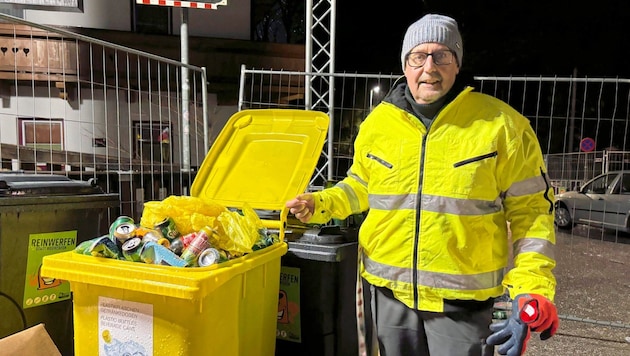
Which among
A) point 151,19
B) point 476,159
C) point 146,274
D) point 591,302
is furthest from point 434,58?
point 151,19

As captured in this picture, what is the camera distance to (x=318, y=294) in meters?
2.36

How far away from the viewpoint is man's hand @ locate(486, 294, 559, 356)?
1512mm

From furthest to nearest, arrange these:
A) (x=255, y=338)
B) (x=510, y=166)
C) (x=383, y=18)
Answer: (x=383, y=18)
(x=255, y=338)
(x=510, y=166)

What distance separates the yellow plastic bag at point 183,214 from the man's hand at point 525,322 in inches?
46.6

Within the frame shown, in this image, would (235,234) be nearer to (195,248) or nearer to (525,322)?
(195,248)

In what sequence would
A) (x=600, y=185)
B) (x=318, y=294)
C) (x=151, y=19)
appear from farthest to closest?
(x=151, y=19), (x=600, y=185), (x=318, y=294)

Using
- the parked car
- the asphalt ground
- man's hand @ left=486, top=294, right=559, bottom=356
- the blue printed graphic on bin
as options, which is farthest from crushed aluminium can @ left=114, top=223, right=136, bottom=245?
the parked car

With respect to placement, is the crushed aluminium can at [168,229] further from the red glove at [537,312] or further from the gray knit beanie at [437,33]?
the red glove at [537,312]

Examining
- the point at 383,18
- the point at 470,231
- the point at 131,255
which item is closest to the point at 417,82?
the point at 470,231

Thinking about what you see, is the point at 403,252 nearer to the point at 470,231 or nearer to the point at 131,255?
the point at 470,231

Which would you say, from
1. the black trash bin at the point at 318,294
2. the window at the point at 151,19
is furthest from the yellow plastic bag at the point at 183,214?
the window at the point at 151,19

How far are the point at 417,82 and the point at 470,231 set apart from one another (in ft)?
1.94

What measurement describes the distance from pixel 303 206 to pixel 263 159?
102 cm

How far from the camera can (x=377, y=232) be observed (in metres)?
1.85
